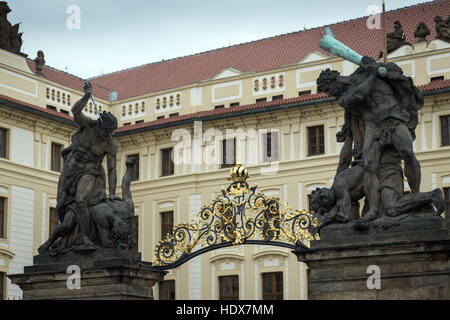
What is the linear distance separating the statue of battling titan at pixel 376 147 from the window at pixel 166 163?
2922cm

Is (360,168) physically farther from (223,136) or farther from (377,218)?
(223,136)

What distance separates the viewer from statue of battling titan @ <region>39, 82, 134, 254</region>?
16141 mm

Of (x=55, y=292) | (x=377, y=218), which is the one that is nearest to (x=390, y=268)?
(x=377, y=218)

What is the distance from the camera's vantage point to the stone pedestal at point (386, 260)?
12.9m

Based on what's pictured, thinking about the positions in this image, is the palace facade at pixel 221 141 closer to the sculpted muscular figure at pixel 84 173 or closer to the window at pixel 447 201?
the window at pixel 447 201

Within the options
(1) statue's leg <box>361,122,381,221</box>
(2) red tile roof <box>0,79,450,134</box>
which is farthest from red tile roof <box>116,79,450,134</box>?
(1) statue's leg <box>361,122,381,221</box>

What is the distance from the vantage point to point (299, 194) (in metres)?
40.2

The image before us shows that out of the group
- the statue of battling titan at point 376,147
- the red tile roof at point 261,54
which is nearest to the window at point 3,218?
the red tile roof at point 261,54

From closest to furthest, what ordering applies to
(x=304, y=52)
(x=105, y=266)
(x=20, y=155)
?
(x=105, y=266), (x=20, y=155), (x=304, y=52)

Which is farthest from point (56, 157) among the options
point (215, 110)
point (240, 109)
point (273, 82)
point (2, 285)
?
point (273, 82)

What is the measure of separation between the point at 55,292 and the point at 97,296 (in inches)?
30.0

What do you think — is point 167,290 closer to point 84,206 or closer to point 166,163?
point 166,163

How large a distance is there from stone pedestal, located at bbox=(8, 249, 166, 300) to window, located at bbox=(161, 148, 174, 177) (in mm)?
26593

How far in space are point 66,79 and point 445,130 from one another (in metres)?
18.0
